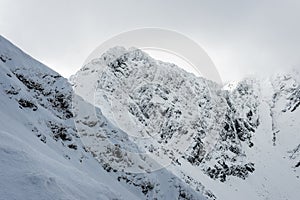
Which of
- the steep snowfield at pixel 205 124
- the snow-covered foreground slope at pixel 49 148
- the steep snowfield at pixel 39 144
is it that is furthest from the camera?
the steep snowfield at pixel 205 124

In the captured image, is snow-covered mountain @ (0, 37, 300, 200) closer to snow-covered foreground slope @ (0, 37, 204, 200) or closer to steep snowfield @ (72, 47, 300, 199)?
snow-covered foreground slope @ (0, 37, 204, 200)

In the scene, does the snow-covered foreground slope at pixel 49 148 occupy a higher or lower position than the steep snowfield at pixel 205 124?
lower

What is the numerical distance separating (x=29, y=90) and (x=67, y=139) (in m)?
5.54

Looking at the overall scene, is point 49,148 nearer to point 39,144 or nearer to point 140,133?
point 39,144

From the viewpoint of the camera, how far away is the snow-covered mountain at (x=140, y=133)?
20.2 metres

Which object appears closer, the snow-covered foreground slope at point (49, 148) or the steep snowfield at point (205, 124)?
the snow-covered foreground slope at point (49, 148)

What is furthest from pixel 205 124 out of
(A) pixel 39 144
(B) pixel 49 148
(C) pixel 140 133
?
(A) pixel 39 144

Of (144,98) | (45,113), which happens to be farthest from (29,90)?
(144,98)

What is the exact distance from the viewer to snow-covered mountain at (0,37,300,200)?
20156 millimetres

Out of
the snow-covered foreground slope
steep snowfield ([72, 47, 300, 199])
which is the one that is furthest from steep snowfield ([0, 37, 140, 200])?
steep snowfield ([72, 47, 300, 199])

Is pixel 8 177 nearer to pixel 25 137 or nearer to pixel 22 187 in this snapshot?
pixel 22 187

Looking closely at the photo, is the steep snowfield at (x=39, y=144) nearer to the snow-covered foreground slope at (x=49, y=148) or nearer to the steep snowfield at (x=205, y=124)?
the snow-covered foreground slope at (x=49, y=148)

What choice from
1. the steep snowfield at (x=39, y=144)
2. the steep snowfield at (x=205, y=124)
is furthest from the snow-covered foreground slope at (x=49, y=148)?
the steep snowfield at (x=205, y=124)

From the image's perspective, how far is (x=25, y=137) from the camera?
72.7 feet
